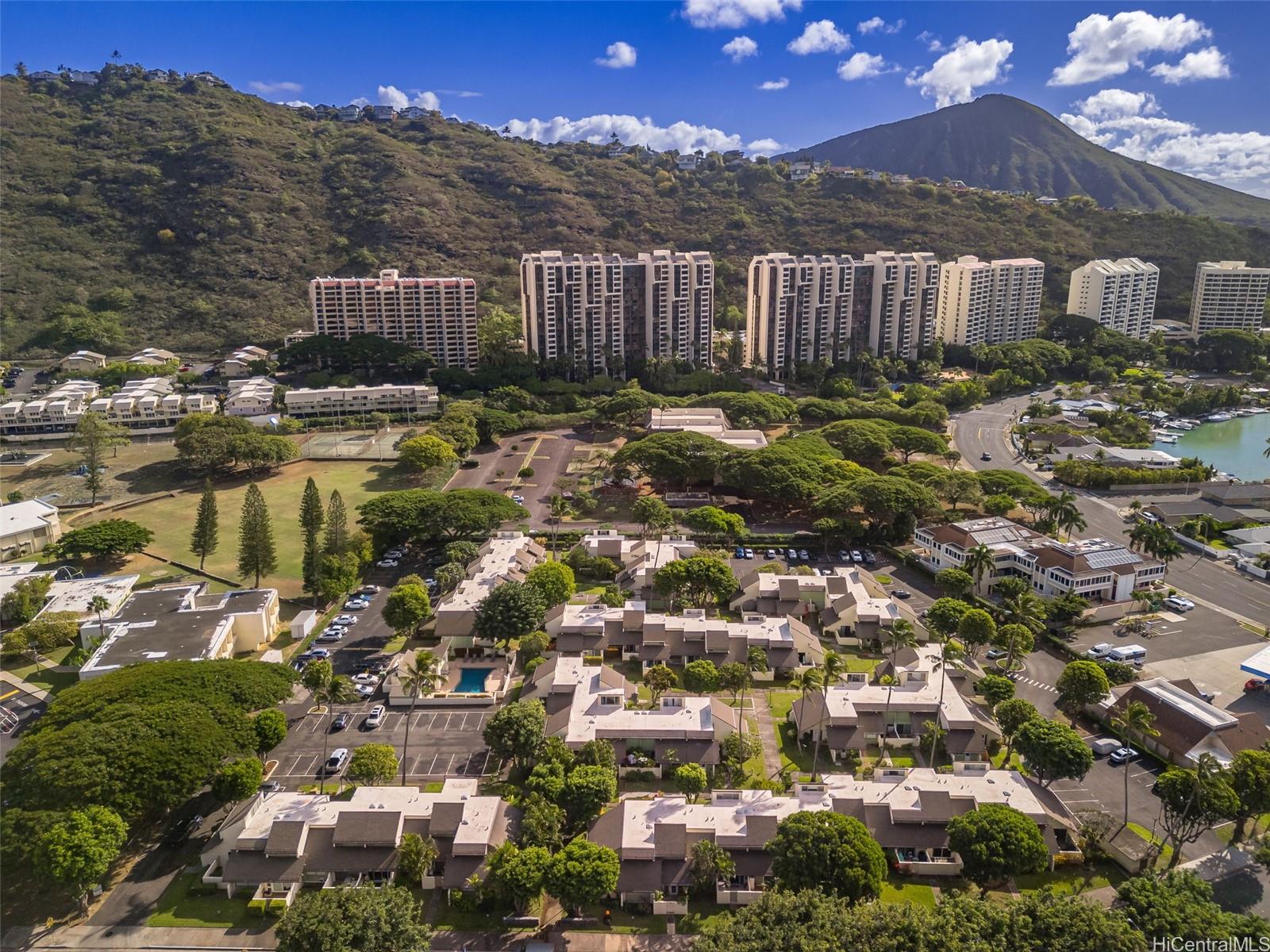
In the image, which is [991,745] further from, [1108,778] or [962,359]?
[962,359]

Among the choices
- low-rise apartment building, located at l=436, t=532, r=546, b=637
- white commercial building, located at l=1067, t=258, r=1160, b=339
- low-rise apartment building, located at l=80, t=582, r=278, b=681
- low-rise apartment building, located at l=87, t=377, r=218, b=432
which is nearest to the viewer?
low-rise apartment building, located at l=80, t=582, r=278, b=681

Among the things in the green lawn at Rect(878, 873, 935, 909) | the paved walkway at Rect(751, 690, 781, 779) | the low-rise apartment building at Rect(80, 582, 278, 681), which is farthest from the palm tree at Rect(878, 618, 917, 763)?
the low-rise apartment building at Rect(80, 582, 278, 681)

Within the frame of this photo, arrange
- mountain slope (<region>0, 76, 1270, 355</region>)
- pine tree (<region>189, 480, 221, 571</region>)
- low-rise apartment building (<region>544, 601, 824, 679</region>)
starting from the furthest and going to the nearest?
mountain slope (<region>0, 76, 1270, 355</region>), pine tree (<region>189, 480, 221, 571</region>), low-rise apartment building (<region>544, 601, 824, 679</region>)

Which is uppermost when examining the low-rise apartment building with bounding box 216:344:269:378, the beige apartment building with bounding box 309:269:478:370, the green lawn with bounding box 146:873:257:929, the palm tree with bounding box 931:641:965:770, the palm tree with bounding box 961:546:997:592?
the beige apartment building with bounding box 309:269:478:370

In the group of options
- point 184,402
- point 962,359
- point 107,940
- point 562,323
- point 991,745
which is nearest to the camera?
point 107,940

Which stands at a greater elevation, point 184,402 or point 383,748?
point 184,402

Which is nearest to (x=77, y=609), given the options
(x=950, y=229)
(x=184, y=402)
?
(x=184, y=402)

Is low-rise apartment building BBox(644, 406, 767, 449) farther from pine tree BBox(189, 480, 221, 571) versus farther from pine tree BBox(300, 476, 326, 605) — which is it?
pine tree BBox(189, 480, 221, 571)

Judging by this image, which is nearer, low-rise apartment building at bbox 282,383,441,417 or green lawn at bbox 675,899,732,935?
green lawn at bbox 675,899,732,935
